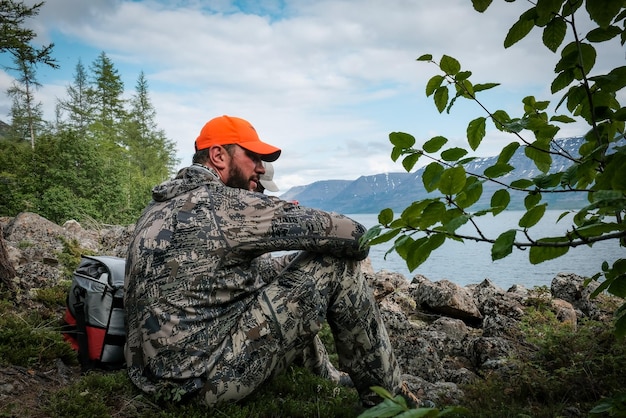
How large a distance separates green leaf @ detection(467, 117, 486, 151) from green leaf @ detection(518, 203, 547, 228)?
1.49 feet

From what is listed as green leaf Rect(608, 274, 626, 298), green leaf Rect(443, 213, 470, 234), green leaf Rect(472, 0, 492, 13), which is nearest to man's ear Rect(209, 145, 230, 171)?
green leaf Rect(472, 0, 492, 13)

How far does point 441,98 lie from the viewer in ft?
6.47

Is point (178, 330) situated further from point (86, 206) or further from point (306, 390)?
point (86, 206)

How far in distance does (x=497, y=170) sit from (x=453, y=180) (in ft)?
0.68

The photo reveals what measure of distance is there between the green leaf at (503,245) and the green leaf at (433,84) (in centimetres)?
84

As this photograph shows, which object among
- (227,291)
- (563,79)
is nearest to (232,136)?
(227,291)

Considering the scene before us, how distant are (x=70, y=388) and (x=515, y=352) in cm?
438

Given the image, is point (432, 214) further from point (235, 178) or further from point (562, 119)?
point (235, 178)

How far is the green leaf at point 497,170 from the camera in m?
1.53

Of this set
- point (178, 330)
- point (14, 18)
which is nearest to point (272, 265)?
point (178, 330)

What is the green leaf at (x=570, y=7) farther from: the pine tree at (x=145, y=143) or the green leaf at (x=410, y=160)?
the pine tree at (x=145, y=143)

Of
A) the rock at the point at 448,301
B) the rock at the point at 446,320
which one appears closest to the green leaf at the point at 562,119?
the rock at the point at 446,320

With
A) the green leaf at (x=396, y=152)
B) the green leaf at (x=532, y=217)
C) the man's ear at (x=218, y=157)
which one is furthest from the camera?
the man's ear at (x=218, y=157)

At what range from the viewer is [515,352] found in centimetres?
514
